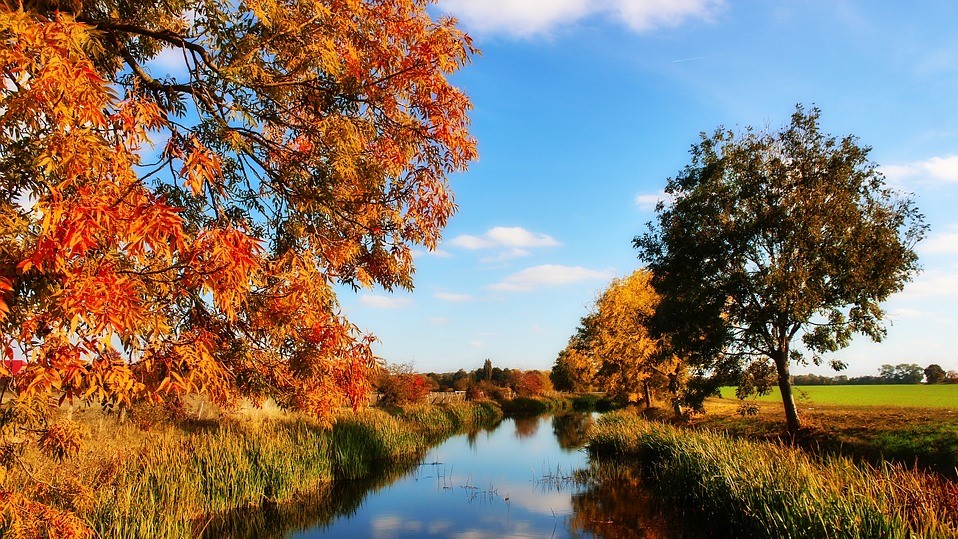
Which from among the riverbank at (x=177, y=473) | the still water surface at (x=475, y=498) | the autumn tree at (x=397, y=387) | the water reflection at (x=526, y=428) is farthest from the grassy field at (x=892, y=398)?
the autumn tree at (x=397, y=387)

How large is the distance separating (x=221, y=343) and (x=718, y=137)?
18854 millimetres

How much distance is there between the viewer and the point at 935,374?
6850cm

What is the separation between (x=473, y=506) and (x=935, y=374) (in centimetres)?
7896

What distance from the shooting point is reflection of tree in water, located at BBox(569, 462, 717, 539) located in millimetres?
11547

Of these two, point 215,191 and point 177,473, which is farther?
point 177,473

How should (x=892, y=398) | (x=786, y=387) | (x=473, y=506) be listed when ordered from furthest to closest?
(x=892, y=398) → (x=786, y=387) → (x=473, y=506)

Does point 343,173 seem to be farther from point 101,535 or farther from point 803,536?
point 803,536

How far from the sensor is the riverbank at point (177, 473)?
249 inches

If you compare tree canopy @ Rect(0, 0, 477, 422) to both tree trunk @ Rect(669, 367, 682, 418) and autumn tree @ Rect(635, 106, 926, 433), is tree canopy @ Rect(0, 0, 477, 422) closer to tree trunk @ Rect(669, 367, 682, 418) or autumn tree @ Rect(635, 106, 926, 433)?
autumn tree @ Rect(635, 106, 926, 433)

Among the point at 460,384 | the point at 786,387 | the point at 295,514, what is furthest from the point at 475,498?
the point at 460,384

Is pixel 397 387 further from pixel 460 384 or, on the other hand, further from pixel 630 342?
pixel 460 384

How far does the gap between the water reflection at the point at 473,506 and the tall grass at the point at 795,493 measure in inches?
45.8

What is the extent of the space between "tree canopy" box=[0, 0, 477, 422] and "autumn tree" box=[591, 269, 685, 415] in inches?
986

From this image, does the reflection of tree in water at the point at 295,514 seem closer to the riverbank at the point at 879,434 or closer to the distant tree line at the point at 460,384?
the distant tree line at the point at 460,384
